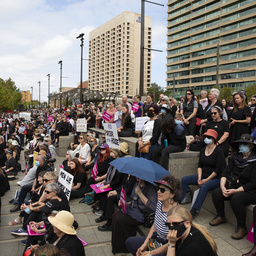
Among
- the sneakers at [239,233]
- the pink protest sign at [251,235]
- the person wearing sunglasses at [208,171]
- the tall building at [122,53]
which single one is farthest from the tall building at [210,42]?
the pink protest sign at [251,235]

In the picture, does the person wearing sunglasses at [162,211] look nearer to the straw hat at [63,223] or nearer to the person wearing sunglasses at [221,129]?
the straw hat at [63,223]

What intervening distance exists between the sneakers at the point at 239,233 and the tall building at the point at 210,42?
55962mm

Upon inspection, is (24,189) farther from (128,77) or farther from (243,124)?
(128,77)

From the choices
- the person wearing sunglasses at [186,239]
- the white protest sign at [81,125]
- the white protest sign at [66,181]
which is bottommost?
the white protest sign at [66,181]

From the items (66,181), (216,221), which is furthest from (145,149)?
(216,221)

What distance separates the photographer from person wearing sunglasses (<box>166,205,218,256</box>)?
8.78ft

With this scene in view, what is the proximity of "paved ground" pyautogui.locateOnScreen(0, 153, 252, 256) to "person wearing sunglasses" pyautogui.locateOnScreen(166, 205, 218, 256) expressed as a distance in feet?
4.15

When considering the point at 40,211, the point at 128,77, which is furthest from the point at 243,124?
the point at 128,77

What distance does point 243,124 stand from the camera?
6.83 meters

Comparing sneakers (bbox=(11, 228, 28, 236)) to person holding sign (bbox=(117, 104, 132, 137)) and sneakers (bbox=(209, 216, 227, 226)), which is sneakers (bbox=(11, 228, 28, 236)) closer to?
sneakers (bbox=(209, 216, 227, 226))

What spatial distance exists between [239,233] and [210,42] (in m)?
83.4

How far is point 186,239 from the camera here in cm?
273

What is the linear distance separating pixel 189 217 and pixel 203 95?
7056 millimetres

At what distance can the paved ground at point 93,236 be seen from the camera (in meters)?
3.95
